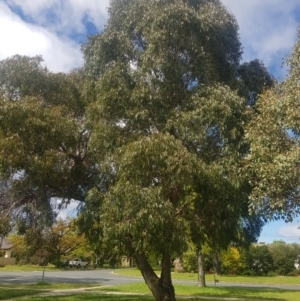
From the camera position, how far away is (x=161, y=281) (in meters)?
14.7

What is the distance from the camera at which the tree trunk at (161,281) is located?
14.5 metres

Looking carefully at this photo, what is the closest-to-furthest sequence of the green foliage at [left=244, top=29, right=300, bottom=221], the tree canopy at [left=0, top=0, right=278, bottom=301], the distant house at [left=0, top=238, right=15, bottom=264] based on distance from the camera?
the green foliage at [left=244, top=29, right=300, bottom=221], the tree canopy at [left=0, top=0, right=278, bottom=301], the distant house at [left=0, top=238, right=15, bottom=264]

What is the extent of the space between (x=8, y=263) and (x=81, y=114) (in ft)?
176

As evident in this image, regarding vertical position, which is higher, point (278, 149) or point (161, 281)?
point (278, 149)

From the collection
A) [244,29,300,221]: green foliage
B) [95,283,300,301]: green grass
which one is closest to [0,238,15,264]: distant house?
[95,283,300,301]: green grass

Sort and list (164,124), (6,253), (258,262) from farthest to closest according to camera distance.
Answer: (6,253) → (258,262) → (164,124)

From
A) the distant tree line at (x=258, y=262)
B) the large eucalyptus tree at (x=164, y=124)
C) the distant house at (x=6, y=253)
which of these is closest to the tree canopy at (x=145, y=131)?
the large eucalyptus tree at (x=164, y=124)

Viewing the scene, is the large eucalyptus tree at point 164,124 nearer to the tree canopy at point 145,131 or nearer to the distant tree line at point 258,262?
the tree canopy at point 145,131

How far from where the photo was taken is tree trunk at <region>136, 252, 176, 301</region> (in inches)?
570

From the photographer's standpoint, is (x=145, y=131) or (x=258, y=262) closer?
(x=145, y=131)

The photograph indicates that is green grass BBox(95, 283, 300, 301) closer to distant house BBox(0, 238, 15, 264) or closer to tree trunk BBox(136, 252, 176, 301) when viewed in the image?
tree trunk BBox(136, 252, 176, 301)

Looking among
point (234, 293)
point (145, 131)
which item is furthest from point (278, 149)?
point (234, 293)

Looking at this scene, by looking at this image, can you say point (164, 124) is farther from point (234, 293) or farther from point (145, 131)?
point (234, 293)

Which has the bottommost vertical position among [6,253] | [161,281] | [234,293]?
[234,293]
